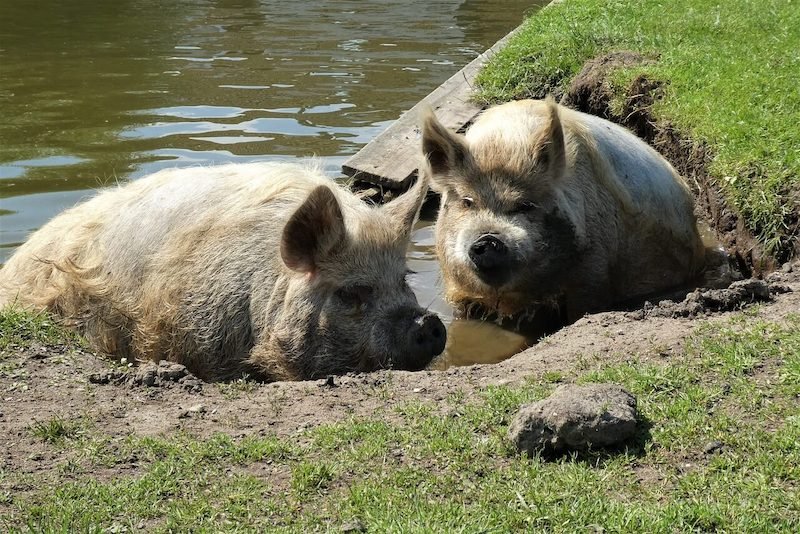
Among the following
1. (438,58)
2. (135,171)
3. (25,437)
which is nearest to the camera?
(25,437)

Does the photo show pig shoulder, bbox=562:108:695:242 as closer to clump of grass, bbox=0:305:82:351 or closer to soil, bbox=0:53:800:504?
soil, bbox=0:53:800:504

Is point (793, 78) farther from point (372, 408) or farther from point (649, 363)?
point (372, 408)

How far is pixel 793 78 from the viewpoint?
9.78 metres

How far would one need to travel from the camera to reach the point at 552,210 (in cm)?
786

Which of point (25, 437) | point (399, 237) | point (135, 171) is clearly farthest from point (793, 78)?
point (25, 437)

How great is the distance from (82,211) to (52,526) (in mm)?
3824

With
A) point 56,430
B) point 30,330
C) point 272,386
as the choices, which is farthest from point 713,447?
point 30,330

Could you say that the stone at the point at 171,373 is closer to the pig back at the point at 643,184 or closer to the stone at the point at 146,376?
the stone at the point at 146,376

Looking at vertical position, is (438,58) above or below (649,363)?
below

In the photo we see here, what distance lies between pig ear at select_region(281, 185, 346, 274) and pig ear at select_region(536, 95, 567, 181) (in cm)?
196

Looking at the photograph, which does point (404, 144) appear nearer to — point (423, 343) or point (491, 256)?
point (491, 256)

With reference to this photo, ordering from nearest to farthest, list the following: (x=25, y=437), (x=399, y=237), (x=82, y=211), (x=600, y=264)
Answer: (x=25, y=437)
(x=399, y=237)
(x=82, y=211)
(x=600, y=264)

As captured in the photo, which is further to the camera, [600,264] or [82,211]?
[600,264]

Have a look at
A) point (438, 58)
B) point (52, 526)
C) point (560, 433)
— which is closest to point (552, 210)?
point (560, 433)
